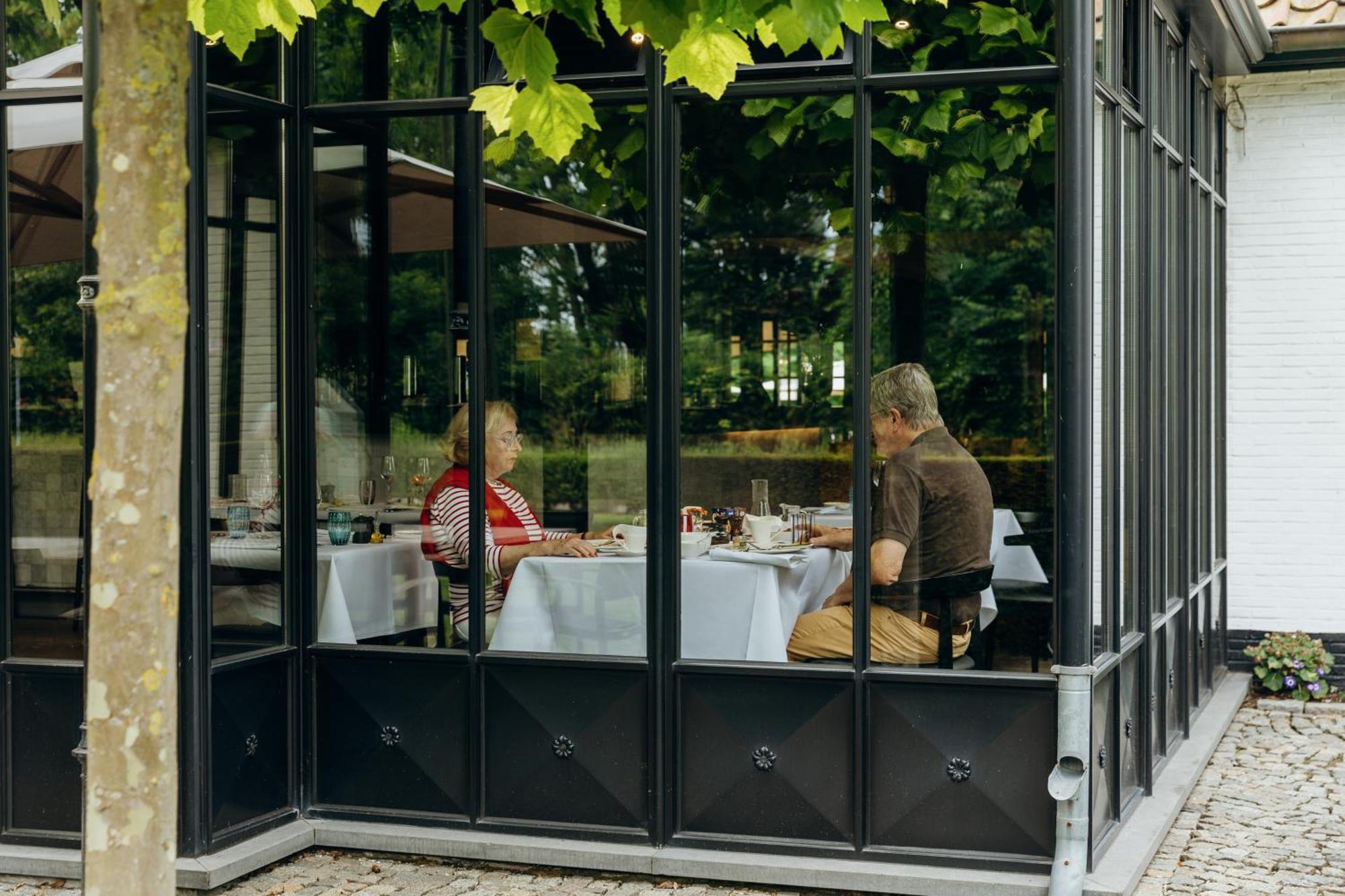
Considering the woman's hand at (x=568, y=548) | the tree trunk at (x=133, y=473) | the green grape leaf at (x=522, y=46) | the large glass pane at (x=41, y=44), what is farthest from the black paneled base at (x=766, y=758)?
the large glass pane at (x=41, y=44)

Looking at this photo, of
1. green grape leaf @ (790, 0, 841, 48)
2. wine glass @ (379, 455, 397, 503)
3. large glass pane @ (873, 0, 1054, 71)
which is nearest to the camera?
green grape leaf @ (790, 0, 841, 48)

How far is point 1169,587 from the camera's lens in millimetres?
7066

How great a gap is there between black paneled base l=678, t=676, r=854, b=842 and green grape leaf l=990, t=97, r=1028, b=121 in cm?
203

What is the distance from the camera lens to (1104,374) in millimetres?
5555

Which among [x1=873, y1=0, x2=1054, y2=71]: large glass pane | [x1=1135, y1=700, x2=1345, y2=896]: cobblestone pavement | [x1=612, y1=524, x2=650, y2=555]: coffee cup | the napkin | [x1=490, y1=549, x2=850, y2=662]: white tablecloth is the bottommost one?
[x1=1135, y1=700, x2=1345, y2=896]: cobblestone pavement

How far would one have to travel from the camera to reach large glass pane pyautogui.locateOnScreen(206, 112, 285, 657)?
5.31 meters

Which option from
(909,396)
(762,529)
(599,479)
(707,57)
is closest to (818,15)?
(707,57)

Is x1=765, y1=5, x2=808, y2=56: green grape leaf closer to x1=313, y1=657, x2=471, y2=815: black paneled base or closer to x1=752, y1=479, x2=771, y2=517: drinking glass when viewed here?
x1=752, y1=479, x2=771, y2=517: drinking glass

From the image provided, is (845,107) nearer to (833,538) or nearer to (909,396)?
(909,396)

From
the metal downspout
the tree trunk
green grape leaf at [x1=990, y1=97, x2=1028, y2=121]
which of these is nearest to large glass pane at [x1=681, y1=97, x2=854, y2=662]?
green grape leaf at [x1=990, y1=97, x2=1028, y2=121]

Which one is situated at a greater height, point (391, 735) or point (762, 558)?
point (762, 558)

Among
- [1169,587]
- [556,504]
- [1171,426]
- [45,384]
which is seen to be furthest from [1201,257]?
[45,384]

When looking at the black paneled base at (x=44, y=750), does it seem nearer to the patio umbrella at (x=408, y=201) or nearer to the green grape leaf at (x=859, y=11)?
the patio umbrella at (x=408, y=201)

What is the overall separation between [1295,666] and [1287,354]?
6.02 feet
